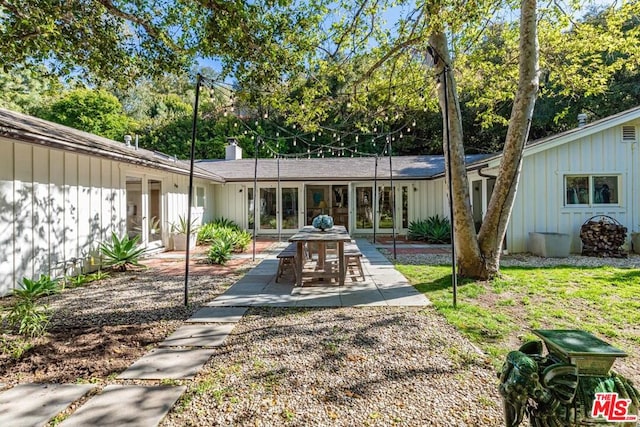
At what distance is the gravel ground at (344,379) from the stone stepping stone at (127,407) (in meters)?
0.12

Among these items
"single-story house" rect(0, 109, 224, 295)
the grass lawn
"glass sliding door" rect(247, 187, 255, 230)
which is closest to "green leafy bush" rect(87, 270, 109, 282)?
"single-story house" rect(0, 109, 224, 295)

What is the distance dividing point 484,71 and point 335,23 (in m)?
4.22

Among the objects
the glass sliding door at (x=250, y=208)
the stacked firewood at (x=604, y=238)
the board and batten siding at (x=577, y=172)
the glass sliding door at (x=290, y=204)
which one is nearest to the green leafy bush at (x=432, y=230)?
the board and batten siding at (x=577, y=172)

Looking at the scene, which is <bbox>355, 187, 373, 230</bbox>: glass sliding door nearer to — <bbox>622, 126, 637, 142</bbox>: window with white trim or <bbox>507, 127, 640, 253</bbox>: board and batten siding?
<bbox>507, 127, 640, 253</bbox>: board and batten siding

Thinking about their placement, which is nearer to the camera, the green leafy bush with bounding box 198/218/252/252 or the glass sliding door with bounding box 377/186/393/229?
the green leafy bush with bounding box 198/218/252/252

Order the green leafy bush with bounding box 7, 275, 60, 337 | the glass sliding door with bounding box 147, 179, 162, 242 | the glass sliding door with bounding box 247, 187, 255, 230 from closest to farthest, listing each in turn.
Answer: the green leafy bush with bounding box 7, 275, 60, 337 → the glass sliding door with bounding box 147, 179, 162, 242 → the glass sliding door with bounding box 247, 187, 255, 230

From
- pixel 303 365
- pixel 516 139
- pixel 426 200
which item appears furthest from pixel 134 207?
pixel 426 200

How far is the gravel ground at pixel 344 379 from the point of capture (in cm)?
237

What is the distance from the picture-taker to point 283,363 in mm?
3160

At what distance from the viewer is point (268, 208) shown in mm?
14562

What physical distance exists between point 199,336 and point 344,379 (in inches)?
71.6

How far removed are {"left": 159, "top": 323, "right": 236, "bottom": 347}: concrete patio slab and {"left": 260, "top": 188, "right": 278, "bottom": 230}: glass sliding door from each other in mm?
10358

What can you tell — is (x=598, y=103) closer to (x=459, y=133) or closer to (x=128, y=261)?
(x=459, y=133)

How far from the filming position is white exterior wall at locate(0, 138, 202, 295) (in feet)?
18.2
